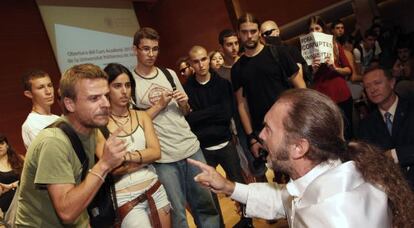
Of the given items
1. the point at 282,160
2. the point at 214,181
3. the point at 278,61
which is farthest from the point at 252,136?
the point at 282,160

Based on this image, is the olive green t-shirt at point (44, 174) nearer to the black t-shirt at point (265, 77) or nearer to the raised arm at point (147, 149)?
the raised arm at point (147, 149)

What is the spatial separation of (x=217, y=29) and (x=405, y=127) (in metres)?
5.84

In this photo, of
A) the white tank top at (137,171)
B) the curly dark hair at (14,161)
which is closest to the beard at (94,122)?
the white tank top at (137,171)

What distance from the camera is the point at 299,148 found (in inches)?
53.5

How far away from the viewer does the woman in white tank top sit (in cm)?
215

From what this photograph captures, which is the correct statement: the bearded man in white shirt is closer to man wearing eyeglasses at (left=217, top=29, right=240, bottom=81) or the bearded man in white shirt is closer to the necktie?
the necktie

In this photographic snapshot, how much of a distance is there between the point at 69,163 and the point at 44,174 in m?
0.11

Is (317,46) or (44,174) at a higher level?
(317,46)

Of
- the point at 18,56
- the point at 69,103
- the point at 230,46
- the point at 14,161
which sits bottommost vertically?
the point at 14,161

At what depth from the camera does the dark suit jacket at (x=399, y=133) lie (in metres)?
2.30

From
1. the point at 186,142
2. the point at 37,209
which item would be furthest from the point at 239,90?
the point at 37,209

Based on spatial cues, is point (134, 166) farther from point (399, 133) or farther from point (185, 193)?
point (399, 133)

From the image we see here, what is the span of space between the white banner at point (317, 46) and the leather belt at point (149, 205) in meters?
1.58

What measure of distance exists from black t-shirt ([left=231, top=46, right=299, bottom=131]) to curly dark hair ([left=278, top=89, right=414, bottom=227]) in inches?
56.3
